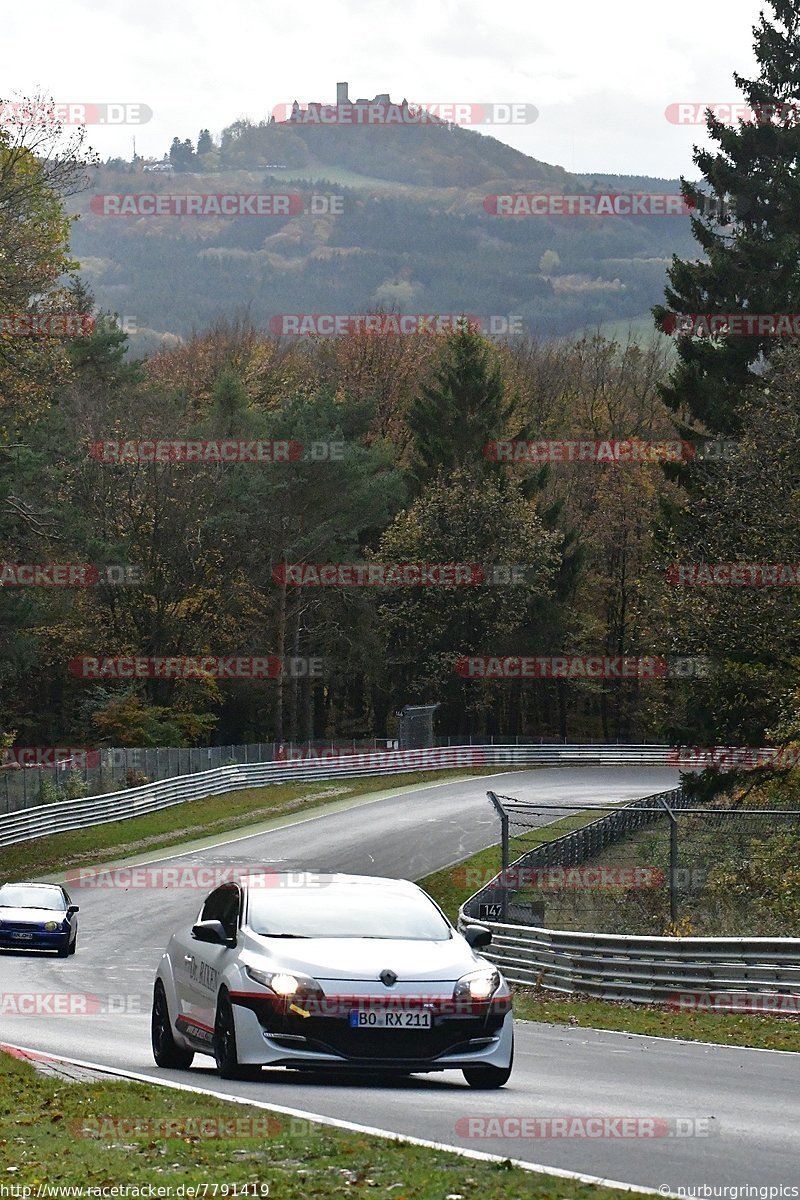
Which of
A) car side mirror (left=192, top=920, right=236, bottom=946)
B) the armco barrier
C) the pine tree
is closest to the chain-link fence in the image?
car side mirror (left=192, top=920, right=236, bottom=946)

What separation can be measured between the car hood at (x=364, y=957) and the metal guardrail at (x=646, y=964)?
8.07 m

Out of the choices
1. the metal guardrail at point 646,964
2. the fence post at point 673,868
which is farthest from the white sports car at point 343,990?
the fence post at point 673,868

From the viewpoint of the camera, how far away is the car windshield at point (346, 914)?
11867 mm

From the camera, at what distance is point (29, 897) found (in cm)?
2969

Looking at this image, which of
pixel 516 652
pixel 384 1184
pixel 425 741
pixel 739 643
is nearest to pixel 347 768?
pixel 425 741

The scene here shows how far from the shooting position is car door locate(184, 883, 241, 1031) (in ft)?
38.4

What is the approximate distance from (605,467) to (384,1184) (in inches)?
3097

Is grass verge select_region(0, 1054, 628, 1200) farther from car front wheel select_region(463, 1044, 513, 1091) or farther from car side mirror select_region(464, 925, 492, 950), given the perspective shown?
car side mirror select_region(464, 925, 492, 950)

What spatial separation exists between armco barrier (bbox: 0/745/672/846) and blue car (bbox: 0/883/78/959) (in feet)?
55.4

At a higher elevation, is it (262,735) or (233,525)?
(233,525)

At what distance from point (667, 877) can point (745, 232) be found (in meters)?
26.0

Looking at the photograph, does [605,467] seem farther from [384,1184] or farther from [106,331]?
[384,1184]

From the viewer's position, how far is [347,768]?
211 ft

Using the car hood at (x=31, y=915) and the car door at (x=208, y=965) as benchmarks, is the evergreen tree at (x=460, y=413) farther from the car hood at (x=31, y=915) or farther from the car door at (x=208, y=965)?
the car door at (x=208, y=965)
